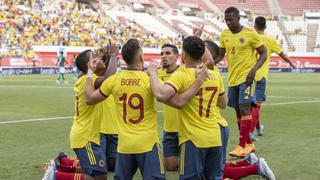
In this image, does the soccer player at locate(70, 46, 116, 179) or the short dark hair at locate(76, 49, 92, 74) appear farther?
the short dark hair at locate(76, 49, 92, 74)

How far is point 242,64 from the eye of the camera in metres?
9.62

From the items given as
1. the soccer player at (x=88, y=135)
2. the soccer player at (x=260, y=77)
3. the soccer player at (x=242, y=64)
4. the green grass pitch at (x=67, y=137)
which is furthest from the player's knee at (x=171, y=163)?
the soccer player at (x=260, y=77)

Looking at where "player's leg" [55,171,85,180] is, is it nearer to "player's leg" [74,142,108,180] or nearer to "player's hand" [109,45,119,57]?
"player's leg" [74,142,108,180]

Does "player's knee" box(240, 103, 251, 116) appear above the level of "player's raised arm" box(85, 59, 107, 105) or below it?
below

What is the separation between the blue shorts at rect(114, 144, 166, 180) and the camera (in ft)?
18.9

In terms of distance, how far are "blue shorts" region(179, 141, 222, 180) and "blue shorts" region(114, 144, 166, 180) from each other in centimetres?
22


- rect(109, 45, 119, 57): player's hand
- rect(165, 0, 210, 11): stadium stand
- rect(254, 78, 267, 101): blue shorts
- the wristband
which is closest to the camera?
the wristband

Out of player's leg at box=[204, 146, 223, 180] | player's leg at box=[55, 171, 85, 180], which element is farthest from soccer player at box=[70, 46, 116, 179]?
player's leg at box=[204, 146, 223, 180]

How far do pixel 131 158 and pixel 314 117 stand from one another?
9.66 meters

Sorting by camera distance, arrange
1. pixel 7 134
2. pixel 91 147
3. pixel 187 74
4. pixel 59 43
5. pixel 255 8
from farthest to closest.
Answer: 1. pixel 255 8
2. pixel 59 43
3. pixel 7 134
4. pixel 91 147
5. pixel 187 74

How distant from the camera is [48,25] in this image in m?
50.5

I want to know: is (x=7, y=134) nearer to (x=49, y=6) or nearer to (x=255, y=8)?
(x=49, y=6)

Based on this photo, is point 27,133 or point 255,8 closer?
point 27,133

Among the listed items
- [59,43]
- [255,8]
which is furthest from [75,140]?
[255,8]
